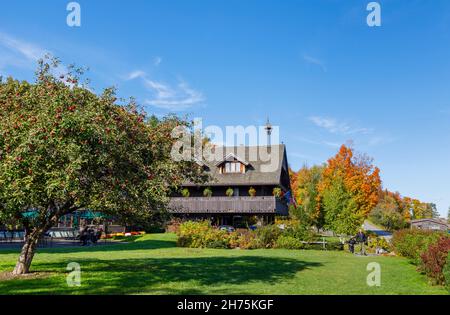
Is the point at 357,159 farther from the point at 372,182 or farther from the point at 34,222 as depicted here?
the point at 34,222

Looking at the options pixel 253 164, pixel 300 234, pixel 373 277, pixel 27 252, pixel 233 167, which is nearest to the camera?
pixel 27 252

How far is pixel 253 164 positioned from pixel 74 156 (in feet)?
128

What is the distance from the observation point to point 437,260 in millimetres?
16141

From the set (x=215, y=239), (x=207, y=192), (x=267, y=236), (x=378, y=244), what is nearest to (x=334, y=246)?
(x=378, y=244)

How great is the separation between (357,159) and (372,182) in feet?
14.4

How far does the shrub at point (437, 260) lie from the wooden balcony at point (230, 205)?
88.6 ft

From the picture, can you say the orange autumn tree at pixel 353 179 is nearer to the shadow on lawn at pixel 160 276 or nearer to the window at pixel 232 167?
the window at pixel 232 167

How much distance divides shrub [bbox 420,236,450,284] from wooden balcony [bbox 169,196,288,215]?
88.6 feet

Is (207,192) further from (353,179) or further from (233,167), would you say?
(353,179)

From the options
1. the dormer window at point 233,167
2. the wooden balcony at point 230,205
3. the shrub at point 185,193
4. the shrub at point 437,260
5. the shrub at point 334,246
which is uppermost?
the dormer window at point 233,167

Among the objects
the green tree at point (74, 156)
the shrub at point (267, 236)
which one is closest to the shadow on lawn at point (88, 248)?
the shrub at point (267, 236)

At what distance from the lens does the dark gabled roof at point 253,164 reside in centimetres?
4716

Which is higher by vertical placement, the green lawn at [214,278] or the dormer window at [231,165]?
the dormer window at [231,165]

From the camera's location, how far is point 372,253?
101ft
